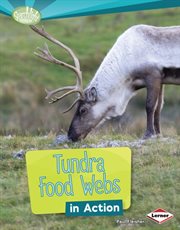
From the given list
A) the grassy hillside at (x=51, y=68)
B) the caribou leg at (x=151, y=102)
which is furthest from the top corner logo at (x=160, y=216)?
the grassy hillside at (x=51, y=68)

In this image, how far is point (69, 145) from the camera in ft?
25.8

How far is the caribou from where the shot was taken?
325 inches

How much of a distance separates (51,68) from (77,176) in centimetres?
483

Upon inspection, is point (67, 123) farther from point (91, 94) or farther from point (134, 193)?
point (134, 193)

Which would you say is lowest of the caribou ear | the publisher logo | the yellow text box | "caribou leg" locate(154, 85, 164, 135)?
the yellow text box

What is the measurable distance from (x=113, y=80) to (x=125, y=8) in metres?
1.01

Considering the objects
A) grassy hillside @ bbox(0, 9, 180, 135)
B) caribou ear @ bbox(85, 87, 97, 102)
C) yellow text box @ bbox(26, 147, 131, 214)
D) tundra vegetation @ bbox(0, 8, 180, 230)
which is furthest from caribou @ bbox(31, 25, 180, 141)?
yellow text box @ bbox(26, 147, 131, 214)

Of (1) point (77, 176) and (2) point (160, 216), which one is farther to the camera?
(1) point (77, 176)

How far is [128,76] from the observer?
8.31 metres

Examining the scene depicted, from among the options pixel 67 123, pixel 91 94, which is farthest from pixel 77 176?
pixel 67 123

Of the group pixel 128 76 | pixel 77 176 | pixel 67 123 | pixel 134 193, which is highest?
pixel 128 76

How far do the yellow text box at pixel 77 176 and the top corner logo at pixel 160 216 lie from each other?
21cm

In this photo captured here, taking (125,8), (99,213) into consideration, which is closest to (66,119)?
(125,8)

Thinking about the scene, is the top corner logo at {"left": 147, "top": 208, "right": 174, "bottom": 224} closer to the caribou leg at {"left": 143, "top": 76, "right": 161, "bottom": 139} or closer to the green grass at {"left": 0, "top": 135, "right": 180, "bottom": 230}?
the green grass at {"left": 0, "top": 135, "right": 180, "bottom": 230}
